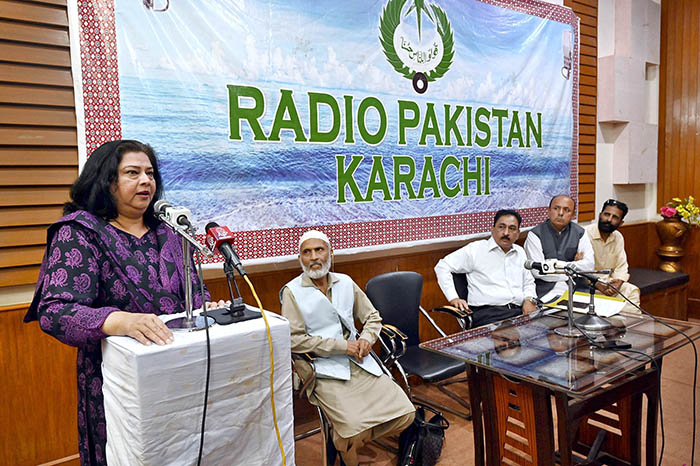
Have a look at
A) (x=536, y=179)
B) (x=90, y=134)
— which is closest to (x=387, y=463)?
(x=90, y=134)

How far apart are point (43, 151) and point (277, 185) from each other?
1225 mm

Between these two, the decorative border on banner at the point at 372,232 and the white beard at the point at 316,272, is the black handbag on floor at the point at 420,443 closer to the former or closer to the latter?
the white beard at the point at 316,272

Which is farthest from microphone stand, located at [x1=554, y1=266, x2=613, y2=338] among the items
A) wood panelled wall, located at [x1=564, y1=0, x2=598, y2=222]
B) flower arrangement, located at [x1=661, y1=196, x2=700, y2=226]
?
flower arrangement, located at [x1=661, y1=196, x2=700, y2=226]

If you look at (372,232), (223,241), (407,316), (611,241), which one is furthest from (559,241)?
(223,241)

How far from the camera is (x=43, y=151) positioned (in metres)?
2.51

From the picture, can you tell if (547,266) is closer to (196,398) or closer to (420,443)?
(420,443)

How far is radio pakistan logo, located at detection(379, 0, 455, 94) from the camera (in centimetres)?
361

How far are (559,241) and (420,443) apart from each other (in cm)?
236

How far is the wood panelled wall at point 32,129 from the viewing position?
2416mm

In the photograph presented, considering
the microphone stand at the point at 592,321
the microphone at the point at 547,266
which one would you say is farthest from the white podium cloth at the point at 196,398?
the microphone stand at the point at 592,321

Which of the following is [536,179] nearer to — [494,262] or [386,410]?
[494,262]

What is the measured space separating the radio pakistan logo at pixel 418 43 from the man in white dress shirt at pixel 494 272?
1223 mm

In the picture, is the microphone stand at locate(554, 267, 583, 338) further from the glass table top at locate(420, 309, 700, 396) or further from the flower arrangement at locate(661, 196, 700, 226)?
the flower arrangement at locate(661, 196, 700, 226)

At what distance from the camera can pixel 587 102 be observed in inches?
210
